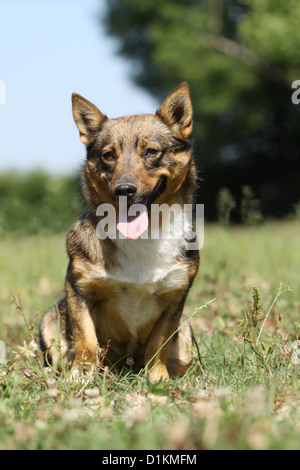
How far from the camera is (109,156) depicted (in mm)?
3688

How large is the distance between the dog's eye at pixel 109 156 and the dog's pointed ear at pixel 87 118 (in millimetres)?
275

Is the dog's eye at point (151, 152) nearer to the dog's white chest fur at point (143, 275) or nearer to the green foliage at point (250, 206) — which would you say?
the dog's white chest fur at point (143, 275)

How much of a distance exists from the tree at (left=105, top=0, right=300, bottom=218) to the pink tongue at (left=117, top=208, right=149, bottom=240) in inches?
593

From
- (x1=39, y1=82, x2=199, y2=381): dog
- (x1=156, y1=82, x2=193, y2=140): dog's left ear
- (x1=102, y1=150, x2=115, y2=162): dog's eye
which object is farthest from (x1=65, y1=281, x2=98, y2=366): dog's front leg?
(x1=156, y1=82, x2=193, y2=140): dog's left ear

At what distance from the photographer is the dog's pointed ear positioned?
12.8ft

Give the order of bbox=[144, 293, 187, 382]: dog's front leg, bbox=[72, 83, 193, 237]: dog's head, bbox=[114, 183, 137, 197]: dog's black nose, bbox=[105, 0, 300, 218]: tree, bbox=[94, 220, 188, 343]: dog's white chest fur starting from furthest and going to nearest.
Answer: bbox=[105, 0, 300, 218]: tree
bbox=[144, 293, 187, 382]: dog's front leg
bbox=[94, 220, 188, 343]: dog's white chest fur
bbox=[72, 83, 193, 237]: dog's head
bbox=[114, 183, 137, 197]: dog's black nose

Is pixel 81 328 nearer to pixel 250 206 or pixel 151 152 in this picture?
pixel 151 152

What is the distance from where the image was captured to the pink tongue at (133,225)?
357 cm

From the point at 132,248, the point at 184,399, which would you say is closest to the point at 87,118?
the point at 132,248

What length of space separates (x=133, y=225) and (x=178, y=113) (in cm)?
93

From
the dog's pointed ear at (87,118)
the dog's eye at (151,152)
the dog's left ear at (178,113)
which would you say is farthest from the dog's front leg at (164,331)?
the dog's pointed ear at (87,118)

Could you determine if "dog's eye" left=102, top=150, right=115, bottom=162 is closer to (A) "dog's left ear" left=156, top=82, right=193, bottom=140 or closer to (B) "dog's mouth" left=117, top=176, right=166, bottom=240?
(B) "dog's mouth" left=117, top=176, right=166, bottom=240

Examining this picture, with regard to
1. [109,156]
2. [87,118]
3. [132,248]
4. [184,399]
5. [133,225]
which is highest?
[87,118]
